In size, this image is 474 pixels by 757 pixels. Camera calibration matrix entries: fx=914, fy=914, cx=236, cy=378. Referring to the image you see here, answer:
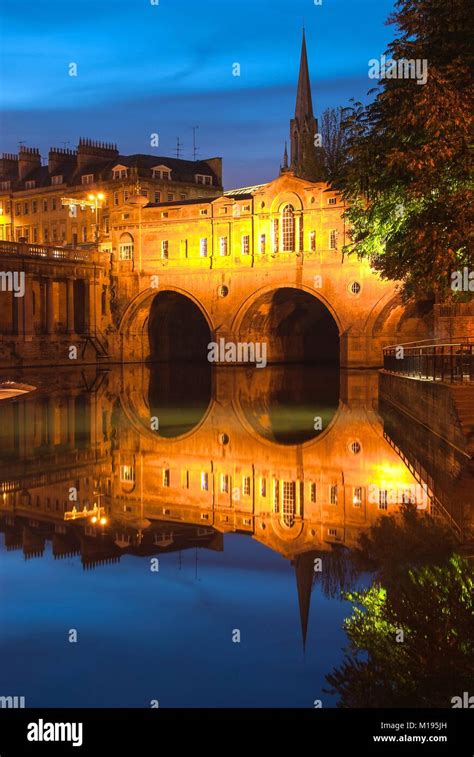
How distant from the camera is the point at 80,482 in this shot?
15477mm

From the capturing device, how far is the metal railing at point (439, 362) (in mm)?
19688

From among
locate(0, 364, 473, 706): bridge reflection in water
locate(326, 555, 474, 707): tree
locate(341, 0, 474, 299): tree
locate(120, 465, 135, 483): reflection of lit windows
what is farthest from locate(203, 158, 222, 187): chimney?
locate(326, 555, 474, 707): tree

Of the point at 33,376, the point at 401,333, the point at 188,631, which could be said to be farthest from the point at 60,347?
the point at 188,631

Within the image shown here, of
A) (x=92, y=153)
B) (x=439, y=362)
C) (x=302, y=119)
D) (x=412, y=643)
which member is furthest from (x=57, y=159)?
(x=412, y=643)

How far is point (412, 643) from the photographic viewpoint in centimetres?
754

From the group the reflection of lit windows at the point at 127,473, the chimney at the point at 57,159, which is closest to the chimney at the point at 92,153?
the chimney at the point at 57,159

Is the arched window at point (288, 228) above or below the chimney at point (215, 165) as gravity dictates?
below

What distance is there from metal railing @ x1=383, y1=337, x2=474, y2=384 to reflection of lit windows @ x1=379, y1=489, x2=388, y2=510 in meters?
5.04

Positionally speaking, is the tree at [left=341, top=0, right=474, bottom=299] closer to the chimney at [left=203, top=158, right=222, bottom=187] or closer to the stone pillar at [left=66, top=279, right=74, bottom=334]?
the stone pillar at [left=66, top=279, right=74, bottom=334]

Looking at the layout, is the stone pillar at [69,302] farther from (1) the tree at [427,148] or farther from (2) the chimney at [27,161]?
(1) the tree at [427,148]

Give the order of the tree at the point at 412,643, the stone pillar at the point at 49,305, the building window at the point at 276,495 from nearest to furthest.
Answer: the tree at the point at 412,643, the building window at the point at 276,495, the stone pillar at the point at 49,305

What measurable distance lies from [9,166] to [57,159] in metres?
8.89

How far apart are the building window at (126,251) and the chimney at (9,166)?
100ft
